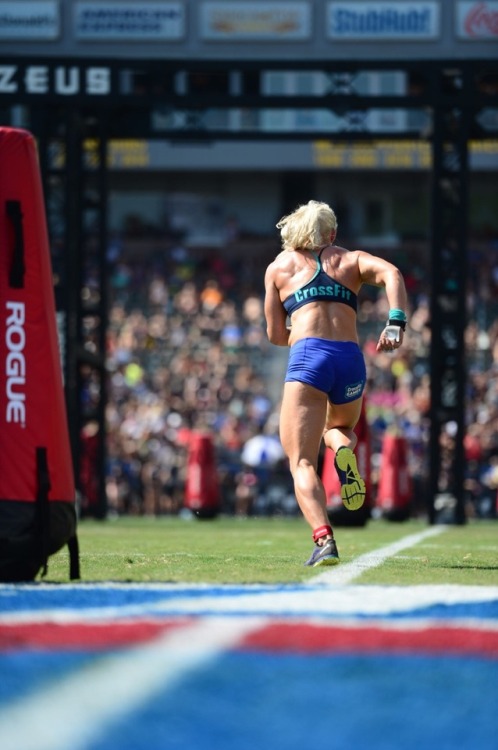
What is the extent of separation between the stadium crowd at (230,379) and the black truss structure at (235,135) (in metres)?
0.93

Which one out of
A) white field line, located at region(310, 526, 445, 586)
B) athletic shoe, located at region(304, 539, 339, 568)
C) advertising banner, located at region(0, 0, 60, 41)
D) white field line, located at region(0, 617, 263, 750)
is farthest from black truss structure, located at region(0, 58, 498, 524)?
advertising banner, located at region(0, 0, 60, 41)

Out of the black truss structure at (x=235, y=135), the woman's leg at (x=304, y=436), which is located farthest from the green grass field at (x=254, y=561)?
the black truss structure at (x=235, y=135)

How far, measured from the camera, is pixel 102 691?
2.78 meters

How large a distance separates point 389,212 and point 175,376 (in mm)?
13515

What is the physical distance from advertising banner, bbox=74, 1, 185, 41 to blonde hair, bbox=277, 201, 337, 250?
31.5m

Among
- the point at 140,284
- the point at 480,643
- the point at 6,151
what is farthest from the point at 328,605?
the point at 140,284

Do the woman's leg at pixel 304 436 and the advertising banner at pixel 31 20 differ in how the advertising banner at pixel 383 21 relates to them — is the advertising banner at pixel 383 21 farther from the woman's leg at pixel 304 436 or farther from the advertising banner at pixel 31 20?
the woman's leg at pixel 304 436

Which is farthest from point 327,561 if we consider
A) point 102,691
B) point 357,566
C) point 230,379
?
point 230,379

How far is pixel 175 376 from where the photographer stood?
92.0 feet

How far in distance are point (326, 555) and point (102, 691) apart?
359cm

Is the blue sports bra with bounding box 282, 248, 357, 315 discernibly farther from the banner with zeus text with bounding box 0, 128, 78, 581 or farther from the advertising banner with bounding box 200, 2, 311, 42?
the advertising banner with bounding box 200, 2, 311, 42

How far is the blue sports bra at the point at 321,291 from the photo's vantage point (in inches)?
270

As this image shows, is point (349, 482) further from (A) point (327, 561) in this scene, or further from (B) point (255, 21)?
(B) point (255, 21)

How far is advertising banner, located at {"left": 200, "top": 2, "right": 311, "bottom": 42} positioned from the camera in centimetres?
3725
